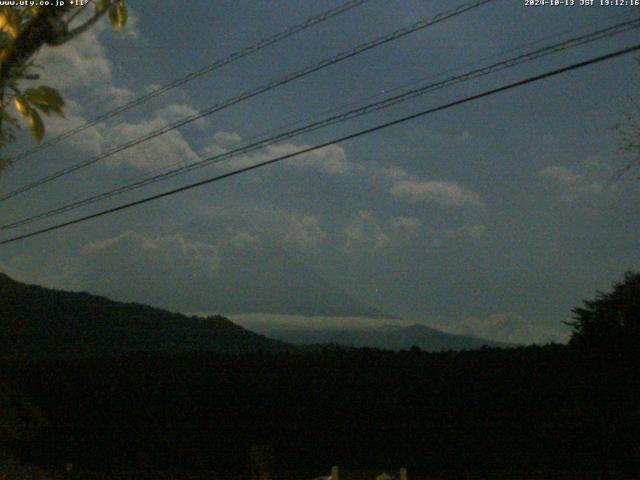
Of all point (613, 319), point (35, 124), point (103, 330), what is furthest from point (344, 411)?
point (103, 330)

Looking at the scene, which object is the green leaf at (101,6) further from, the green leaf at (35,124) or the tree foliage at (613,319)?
the tree foliage at (613,319)

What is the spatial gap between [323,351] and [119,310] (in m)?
15.9

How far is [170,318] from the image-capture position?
1085 inches

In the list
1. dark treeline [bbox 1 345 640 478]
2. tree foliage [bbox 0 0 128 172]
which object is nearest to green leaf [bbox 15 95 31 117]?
tree foliage [bbox 0 0 128 172]

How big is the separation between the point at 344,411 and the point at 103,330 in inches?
641

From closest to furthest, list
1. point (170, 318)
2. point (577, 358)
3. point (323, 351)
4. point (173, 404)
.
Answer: point (577, 358) → point (323, 351) → point (173, 404) → point (170, 318)

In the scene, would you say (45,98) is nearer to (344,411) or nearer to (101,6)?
(101,6)

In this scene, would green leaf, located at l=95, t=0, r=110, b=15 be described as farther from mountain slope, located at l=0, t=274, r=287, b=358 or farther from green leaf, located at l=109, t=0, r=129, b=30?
mountain slope, located at l=0, t=274, r=287, b=358

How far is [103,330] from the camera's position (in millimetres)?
26672

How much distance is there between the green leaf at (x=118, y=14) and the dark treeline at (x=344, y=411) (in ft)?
28.3

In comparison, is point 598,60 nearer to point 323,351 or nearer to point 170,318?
point 323,351

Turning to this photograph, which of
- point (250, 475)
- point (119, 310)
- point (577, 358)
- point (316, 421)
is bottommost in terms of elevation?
point (250, 475)

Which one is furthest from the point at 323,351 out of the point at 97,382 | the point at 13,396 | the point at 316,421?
the point at 13,396

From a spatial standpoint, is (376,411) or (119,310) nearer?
(376,411)
